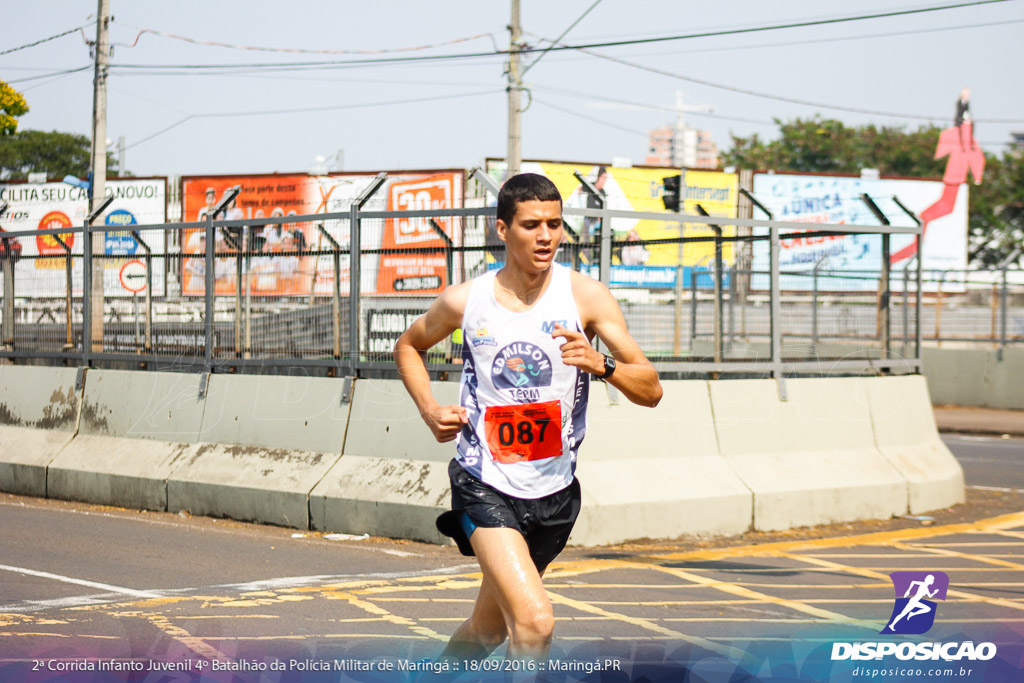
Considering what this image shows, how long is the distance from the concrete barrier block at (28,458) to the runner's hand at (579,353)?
8993mm

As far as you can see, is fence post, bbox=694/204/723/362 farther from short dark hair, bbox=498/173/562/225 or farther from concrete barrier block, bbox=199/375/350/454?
short dark hair, bbox=498/173/562/225

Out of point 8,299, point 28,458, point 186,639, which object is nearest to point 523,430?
point 186,639

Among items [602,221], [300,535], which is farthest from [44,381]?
[602,221]

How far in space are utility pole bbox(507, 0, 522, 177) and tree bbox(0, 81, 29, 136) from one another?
9556 mm

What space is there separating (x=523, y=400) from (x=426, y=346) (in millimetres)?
572

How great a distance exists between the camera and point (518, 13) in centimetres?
2541

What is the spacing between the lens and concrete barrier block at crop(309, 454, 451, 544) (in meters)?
8.86

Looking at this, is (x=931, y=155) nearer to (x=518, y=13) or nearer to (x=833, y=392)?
(x=518, y=13)

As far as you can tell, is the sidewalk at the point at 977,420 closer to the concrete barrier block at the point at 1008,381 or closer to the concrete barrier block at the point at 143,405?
the concrete barrier block at the point at 1008,381

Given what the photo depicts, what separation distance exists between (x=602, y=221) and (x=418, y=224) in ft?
6.20

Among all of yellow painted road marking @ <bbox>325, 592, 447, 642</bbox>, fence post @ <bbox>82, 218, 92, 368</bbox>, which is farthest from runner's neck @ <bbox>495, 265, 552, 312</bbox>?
fence post @ <bbox>82, 218, 92, 368</bbox>

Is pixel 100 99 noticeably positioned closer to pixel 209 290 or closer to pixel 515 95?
pixel 515 95

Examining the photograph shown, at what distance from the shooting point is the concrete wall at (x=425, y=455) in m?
9.15

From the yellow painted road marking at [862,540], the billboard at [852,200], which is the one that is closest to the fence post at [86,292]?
the yellow painted road marking at [862,540]
